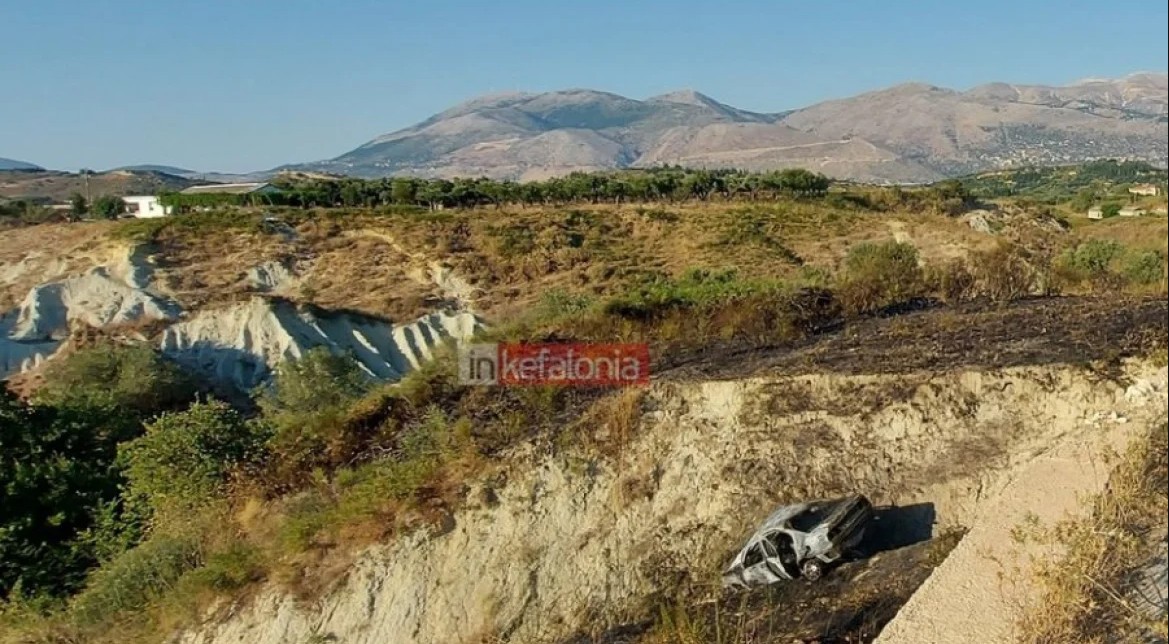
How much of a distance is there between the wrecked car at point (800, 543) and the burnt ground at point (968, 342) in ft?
6.46

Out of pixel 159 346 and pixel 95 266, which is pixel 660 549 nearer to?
pixel 159 346

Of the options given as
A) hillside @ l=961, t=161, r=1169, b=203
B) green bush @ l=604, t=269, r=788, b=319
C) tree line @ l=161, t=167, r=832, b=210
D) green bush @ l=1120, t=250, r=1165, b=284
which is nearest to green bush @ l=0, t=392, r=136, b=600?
green bush @ l=604, t=269, r=788, b=319

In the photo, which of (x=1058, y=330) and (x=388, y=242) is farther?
(x=388, y=242)

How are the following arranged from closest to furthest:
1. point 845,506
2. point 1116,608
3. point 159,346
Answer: point 1116,608, point 845,506, point 159,346

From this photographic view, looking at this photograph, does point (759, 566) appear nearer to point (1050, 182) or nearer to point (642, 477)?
point (642, 477)

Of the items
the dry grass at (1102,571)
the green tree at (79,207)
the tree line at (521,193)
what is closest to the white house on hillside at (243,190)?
the tree line at (521,193)

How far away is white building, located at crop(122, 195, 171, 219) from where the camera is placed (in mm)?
50278

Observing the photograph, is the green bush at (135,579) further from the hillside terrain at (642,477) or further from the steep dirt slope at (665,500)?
the steep dirt slope at (665,500)

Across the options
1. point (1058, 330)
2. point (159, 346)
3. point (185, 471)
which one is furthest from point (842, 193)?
point (185, 471)

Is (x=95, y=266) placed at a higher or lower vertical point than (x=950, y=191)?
lower

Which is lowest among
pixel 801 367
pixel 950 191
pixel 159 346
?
pixel 159 346

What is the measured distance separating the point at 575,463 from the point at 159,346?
86.7ft

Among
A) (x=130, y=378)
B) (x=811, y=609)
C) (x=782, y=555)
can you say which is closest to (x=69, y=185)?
(x=130, y=378)

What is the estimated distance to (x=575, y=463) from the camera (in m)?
8.28
